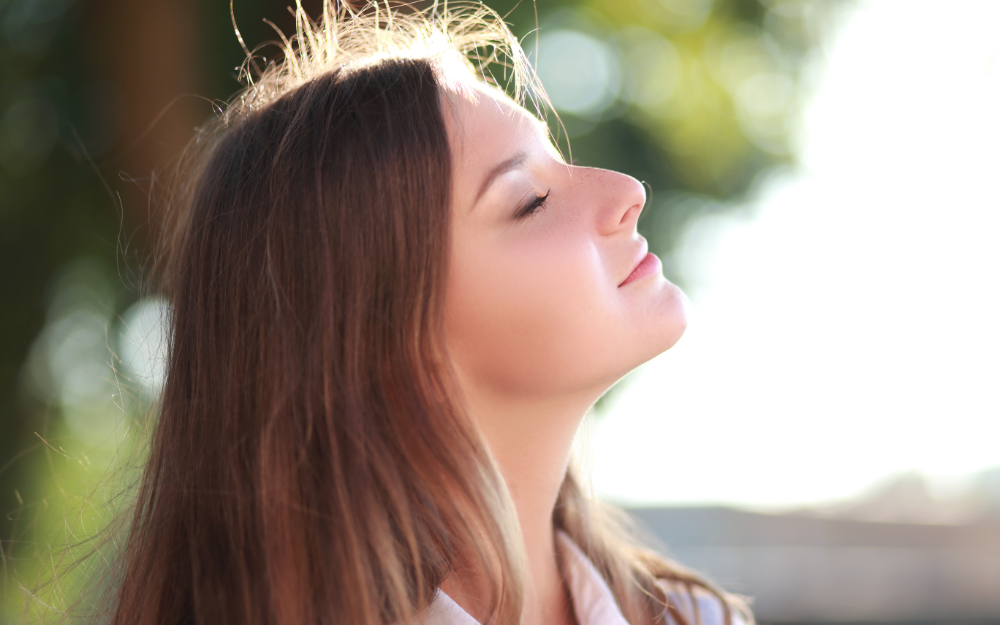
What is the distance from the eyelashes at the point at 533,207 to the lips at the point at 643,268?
0.87 ft

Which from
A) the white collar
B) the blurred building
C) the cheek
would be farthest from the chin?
the blurred building

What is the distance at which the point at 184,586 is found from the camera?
5.35 feet

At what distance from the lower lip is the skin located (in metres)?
0.01

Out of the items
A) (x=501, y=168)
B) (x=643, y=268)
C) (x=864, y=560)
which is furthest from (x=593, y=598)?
(x=864, y=560)

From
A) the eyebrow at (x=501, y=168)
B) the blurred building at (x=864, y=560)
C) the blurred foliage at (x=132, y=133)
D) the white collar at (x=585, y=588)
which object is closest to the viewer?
the eyebrow at (x=501, y=168)

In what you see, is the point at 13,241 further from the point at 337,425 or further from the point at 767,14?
the point at 767,14

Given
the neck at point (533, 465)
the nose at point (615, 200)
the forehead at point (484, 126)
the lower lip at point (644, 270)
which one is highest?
the forehead at point (484, 126)

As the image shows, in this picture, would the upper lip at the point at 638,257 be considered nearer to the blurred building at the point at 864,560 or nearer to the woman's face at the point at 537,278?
the woman's face at the point at 537,278

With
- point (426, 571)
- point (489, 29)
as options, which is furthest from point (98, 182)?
point (426, 571)

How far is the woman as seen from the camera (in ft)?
5.09

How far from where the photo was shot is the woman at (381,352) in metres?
1.55

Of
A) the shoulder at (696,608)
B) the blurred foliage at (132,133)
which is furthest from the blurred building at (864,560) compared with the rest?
the shoulder at (696,608)

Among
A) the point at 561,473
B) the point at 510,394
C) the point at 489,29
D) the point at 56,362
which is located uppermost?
the point at 489,29

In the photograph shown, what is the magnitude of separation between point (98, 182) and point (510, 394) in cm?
382
